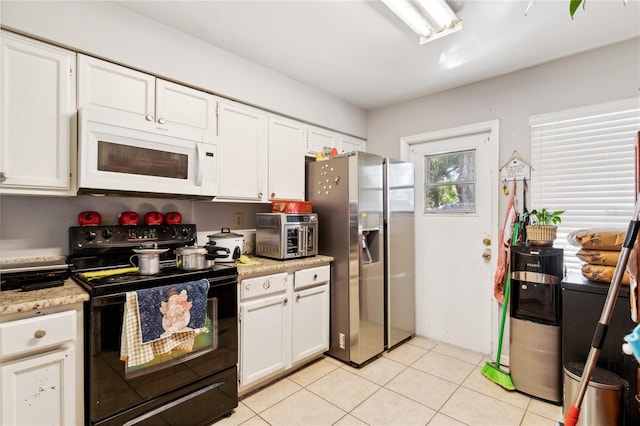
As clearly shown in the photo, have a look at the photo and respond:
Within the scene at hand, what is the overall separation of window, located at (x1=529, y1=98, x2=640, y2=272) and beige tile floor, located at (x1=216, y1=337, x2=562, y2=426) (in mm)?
1141

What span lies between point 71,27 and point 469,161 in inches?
122

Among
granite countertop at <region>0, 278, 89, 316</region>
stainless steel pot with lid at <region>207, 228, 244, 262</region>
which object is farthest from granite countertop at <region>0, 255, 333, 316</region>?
stainless steel pot with lid at <region>207, 228, 244, 262</region>

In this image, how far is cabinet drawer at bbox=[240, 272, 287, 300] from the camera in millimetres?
2100

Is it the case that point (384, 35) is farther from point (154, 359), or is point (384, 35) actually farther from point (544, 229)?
point (154, 359)

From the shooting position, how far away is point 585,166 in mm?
2338

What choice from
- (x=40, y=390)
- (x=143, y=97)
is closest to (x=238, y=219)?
(x=143, y=97)

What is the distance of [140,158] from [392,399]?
2.29 metres

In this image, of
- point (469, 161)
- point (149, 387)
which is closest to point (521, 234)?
point (469, 161)

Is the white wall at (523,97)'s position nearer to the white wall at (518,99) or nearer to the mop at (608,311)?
the white wall at (518,99)

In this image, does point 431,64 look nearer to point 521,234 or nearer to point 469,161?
point 469,161

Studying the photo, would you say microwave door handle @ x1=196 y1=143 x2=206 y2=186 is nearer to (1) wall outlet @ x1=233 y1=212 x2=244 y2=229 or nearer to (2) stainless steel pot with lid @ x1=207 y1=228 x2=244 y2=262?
(2) stainless steel pot with lid @ x1=207 y1=228 x2=244 y2=262

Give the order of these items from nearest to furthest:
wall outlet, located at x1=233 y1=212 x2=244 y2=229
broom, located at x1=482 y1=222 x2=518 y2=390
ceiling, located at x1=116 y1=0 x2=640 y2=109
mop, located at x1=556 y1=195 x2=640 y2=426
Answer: mop, located at x1=556 y1=195 x2=640 y2=426
ceiling, located at x1=116 y1=0 x2=640 y2=109
broom, located at x1=482 y1=222 x2=518 y2=390
wall outlet, located at x1=233 y1=212 x2=244 y2=229

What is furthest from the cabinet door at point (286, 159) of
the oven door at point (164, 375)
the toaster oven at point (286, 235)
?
the oven door at point (164, 375)

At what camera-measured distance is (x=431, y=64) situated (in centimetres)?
252
